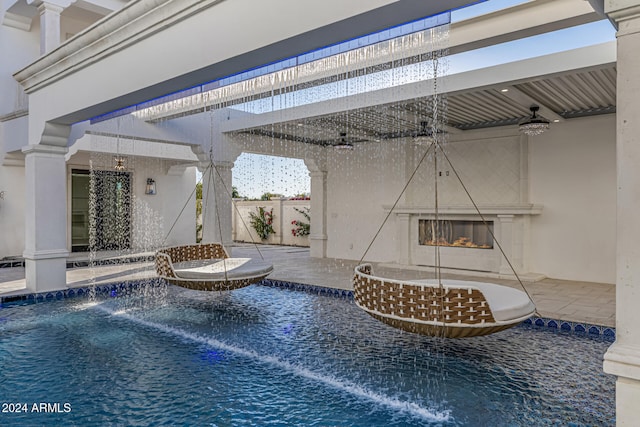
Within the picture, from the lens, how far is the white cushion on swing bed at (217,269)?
629cm

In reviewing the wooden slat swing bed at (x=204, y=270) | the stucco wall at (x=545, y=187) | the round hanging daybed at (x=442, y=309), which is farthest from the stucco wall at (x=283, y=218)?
the round hanging daybed at (x=442, y=309)

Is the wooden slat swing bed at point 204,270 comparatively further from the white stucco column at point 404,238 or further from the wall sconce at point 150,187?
the wall sconce at point 150,187

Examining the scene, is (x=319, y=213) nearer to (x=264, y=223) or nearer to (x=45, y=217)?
(x=264, y=223)

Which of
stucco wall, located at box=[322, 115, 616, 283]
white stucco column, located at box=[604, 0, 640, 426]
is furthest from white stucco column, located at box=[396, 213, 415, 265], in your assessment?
white stucco column, located at box=[604, 0, 640, 426]

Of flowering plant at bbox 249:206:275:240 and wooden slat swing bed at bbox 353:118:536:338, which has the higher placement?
flowering plant at bbox 249:206:275:240

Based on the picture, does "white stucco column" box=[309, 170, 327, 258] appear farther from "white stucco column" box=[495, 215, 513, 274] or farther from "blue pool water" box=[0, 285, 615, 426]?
"blue pool water" box=[0, 285, 615, 426]

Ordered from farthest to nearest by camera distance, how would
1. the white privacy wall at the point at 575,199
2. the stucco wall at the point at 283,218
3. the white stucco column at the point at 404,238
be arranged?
the stucco wall at the point at 283,218
the white stucco column at the point at 404,238
the white privacy wall at the point at 575,199

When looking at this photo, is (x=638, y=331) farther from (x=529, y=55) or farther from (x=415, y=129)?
(x=415, y=129)

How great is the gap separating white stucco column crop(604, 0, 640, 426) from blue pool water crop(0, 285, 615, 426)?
Answer: 147 cm

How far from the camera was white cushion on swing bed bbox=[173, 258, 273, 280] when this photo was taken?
6.29 m

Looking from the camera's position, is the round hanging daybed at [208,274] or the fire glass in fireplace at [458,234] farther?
the fire glass in fireplace at [458,234]

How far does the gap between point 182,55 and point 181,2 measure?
1.55 ft

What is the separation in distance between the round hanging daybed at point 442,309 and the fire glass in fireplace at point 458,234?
601 cm

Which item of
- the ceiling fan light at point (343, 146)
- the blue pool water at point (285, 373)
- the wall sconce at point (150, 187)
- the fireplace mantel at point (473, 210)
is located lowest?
the blue pool water at point (285, 373)
